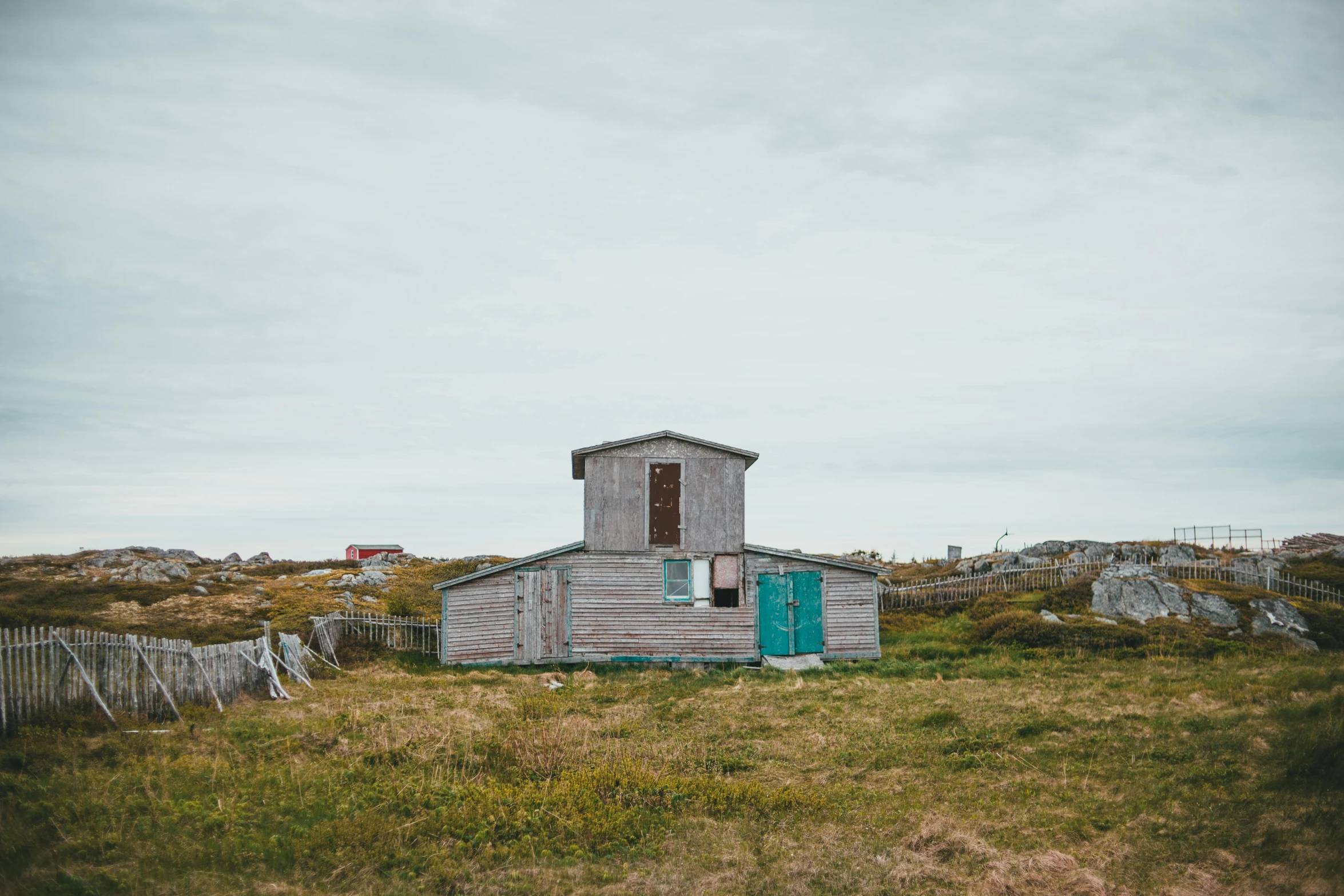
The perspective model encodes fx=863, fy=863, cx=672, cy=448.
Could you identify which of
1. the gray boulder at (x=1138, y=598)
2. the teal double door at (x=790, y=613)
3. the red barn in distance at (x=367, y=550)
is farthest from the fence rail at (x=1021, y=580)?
the red barn in distance at (x=367, y=550)

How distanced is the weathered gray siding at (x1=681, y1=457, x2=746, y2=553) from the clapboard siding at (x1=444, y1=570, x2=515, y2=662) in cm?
597

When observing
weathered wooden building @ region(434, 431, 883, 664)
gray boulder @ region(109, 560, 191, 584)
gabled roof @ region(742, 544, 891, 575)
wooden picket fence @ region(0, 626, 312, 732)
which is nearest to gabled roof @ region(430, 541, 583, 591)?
weathered wooden building @ region(434, 431, 883, 664)

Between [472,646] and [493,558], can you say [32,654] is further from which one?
[493,558]

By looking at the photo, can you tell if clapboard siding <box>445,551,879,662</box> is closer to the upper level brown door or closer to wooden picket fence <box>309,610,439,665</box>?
the upper level brown door

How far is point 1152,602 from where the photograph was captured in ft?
94.6

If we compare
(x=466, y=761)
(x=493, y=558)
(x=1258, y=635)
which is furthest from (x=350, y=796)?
(x=493, y=558)

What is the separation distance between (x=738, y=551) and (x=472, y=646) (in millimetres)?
9054

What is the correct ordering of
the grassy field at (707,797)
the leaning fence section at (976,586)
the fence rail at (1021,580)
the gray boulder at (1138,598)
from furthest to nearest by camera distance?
the leaning fence section at (976,586) < the fence rail at (1021,580) < the gray boulder at (1138,598) < the grassy field at (707,797)

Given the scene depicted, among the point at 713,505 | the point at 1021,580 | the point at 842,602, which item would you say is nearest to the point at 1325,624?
the point at 1021,580

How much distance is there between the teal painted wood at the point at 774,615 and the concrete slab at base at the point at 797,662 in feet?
0.66

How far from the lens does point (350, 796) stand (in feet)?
38.8

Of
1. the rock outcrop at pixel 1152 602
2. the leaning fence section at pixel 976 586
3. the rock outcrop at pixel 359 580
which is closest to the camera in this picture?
the rock outcrop at pixel 1152 602

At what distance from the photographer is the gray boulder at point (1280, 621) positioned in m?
25.4

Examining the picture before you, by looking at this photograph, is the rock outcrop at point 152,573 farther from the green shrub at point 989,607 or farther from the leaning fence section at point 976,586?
the green shrub at point 989,607
